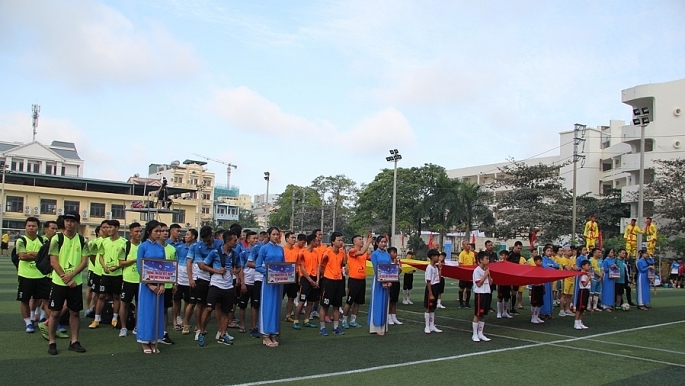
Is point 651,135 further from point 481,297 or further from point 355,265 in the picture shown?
point 355,265

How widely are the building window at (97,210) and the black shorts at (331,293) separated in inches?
2389

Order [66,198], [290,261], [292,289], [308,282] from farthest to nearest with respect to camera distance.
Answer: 1. [66,198]
2. [292,289]
3. [290,261]
4. [308,282]

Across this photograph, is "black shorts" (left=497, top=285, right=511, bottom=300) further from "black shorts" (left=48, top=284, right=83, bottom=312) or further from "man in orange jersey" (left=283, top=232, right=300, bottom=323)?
"black shorts" (left=48, top=284, right=83, bottom=312)

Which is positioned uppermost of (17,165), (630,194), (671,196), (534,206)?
(17,165)

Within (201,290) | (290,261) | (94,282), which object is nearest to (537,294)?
(290,261)

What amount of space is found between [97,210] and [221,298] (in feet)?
203

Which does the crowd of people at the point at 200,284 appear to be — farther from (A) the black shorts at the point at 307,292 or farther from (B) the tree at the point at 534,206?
(B) the tree at the point at 534,206

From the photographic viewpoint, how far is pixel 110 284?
33.6 ft

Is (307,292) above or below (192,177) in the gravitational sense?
below

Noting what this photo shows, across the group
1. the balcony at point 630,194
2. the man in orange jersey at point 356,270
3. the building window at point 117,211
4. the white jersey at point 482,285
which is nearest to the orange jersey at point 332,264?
the man in orange jersey at point 356,270

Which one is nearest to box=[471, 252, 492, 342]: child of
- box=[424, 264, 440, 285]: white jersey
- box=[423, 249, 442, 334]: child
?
box=[423, 249, 442, 334]: child

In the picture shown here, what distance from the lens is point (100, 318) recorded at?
34.4 ft

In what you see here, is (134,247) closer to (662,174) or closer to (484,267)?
(484,267)

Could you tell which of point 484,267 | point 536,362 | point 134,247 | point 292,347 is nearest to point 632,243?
point 484,267
